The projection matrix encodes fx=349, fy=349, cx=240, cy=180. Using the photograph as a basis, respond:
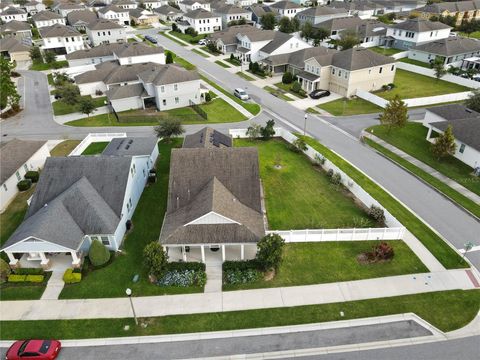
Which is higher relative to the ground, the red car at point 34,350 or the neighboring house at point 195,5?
the neighboring house at point 195,5

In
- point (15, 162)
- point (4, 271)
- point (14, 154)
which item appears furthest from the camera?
point (14, 154)

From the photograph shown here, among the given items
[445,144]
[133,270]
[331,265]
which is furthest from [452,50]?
[133,270]

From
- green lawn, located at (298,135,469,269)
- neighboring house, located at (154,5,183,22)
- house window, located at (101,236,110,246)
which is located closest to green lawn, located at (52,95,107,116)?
house window, located at (101,236,110,246)

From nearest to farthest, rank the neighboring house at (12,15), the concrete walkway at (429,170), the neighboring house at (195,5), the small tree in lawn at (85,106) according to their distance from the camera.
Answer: the concrete walkway at (429,170), the small tree in lawn at (85,106), the neighboring house at (12,15), the neighboring house at (195,5)

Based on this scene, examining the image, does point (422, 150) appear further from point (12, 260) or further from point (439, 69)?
Answer: point (12, 260)

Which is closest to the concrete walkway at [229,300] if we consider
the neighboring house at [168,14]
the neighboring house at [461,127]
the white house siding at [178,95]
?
the neighboring house at [461,127]

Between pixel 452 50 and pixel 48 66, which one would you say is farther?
pixel 48 66

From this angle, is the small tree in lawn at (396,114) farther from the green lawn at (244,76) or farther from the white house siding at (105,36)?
the white house siding at (105,36)

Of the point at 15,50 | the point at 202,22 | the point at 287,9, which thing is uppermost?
the point at 287,9
